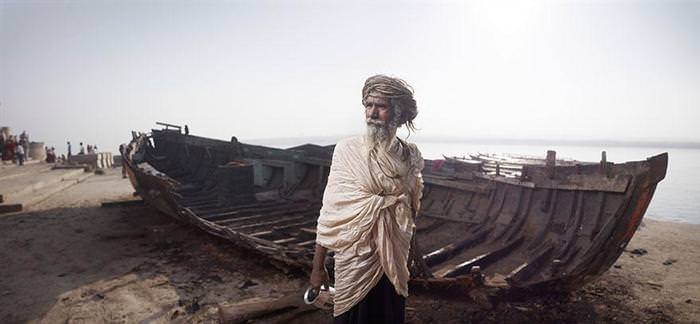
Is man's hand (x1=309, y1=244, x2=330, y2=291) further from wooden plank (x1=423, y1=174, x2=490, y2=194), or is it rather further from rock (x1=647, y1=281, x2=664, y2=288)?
rock (x1=647, y1=281, x2=664, y2=288)

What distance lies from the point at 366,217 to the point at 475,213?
4.68 m

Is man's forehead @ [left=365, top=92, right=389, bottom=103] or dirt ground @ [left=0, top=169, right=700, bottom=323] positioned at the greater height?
man's forehead @ [left=365, top=92, right=389, bottom=103]

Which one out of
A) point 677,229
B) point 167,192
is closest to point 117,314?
point 167,192

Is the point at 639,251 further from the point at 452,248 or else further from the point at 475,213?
the point at 452,248

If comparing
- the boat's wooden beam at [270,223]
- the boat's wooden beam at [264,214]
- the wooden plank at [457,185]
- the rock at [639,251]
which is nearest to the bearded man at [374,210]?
the boat's wooden beam at [270,223]

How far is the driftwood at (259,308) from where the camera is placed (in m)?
3.64

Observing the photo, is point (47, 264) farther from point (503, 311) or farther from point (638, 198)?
point (638, 198)

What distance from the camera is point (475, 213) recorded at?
19.3 feet

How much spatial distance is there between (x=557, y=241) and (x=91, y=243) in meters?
7.50

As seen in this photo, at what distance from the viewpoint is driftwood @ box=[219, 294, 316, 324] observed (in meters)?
3.64

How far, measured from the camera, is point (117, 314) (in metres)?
3.96

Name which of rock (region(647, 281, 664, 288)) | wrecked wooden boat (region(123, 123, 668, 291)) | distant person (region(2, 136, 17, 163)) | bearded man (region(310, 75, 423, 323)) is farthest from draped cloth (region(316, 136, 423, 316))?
distant person (region(2, 136, 17, 163))

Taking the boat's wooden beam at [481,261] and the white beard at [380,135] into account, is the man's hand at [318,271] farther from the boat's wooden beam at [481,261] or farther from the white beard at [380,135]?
the boat's wooden beam at [481,261]

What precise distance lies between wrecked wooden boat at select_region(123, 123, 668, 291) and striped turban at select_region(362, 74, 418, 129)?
198 centimetres
